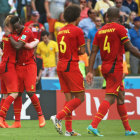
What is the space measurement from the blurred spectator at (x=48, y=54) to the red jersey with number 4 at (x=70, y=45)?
7.77 metres

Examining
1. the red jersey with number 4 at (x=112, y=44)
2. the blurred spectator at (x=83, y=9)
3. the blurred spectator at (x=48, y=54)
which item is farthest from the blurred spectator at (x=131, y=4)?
the red jersey with number 4 at (x=112, y=44)

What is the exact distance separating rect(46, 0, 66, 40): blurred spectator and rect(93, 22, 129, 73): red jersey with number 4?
987cm

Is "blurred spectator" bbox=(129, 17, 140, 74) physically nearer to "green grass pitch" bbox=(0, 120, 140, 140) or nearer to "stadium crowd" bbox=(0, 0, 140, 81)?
"stadium crowd" bbox=(0, 0, 140, 81)

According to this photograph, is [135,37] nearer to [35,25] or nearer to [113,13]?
[35,25]

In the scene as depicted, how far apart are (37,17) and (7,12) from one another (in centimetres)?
147

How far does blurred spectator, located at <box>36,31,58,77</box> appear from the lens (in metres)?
17.0

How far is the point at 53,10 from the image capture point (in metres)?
18.9

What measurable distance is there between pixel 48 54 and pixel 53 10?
2.49 m

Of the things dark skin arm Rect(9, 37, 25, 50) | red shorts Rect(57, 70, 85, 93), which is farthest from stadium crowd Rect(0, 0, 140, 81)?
red shorts Rect(57, 70, 85, 93)

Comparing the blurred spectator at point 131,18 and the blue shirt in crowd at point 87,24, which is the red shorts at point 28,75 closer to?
the blue shirt in crowd at point 87,24

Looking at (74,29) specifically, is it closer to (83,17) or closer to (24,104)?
(24,104)

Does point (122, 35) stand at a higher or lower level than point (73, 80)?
higher

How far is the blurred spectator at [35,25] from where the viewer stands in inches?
688

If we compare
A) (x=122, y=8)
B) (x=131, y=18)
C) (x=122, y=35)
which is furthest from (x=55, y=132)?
(x=122, y=8)
